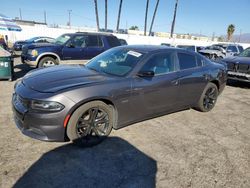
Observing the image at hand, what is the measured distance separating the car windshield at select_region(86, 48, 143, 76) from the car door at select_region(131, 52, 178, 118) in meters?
0.24

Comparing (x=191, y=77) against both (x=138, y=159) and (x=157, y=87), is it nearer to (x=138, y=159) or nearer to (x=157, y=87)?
(x=157, y=87)

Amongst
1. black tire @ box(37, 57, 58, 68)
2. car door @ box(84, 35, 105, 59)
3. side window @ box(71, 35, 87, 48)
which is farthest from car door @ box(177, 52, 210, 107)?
black tire @ box(37, 57, 58, 68)

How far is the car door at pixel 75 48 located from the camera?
864cm

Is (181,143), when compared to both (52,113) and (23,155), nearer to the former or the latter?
(52,113)

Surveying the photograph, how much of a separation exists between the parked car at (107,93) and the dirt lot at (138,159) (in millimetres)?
290

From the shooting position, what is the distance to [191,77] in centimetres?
461

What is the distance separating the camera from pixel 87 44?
9000 millimetres

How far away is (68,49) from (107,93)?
598cm

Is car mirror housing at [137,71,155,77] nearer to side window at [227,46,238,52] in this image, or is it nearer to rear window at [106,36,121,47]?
rear window at [106,36,121,47]

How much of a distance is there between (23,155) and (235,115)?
4.84 metres

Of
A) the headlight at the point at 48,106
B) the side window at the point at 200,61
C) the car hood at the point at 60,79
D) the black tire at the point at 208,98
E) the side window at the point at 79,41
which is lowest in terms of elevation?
the black tire at the point at 208,98

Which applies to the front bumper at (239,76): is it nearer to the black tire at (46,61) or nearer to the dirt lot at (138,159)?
the dirt lot at (138,159)

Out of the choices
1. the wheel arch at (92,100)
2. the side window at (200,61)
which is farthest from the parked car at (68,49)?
the wheel arch at (92,100)

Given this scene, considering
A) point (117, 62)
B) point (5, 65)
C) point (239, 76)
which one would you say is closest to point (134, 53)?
point (117, 62)
